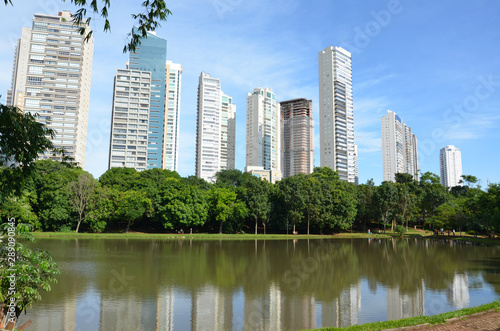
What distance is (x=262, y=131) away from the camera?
143125 millimetres

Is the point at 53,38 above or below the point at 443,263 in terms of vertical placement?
above

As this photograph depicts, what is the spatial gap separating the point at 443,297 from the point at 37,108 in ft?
344

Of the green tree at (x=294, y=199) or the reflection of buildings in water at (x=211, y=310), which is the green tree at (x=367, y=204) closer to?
the green tree at (x=294, y=199)

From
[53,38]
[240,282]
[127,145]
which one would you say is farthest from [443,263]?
[53,38]

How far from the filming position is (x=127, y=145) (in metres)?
105

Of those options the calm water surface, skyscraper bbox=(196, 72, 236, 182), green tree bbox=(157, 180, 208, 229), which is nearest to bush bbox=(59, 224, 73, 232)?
green tree bbox=(157, 180, 208, 229)

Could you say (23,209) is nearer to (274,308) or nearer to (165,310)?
(165,310)

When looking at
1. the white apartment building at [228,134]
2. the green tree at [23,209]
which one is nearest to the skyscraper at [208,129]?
the white apartment building at [228,134]

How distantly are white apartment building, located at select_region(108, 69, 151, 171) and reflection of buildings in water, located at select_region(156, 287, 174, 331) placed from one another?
9697 centimetres

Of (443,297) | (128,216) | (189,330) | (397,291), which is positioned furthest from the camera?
(128,216)

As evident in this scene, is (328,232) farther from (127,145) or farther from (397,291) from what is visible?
(127,145)

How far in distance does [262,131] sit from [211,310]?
13388 centimetres

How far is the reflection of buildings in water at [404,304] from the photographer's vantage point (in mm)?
10642

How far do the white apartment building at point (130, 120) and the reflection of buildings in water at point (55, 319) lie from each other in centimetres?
9803
